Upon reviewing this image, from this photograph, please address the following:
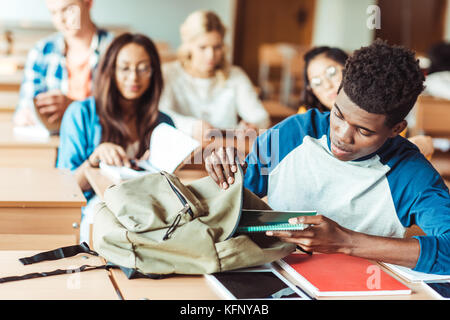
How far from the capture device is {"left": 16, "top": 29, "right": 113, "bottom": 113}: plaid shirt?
10.5 ft

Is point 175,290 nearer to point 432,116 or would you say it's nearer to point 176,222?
point 176,222

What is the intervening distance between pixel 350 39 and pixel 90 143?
5792 mm

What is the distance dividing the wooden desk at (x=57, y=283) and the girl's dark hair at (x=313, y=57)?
1515mm

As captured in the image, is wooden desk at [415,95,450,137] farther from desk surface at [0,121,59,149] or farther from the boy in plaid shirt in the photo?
desk surface at [0,121,59,149]

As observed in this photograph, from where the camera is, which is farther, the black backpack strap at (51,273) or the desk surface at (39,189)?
the desk surface at (39,189)

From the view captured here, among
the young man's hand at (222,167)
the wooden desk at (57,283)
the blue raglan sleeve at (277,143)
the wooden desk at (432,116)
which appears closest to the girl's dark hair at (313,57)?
the blue raglan sleeve at (277,143)

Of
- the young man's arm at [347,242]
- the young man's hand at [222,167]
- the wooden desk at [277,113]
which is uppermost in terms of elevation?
the young man's hand at [222,167]

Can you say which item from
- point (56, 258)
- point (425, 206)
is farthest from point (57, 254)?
point (425, 206)

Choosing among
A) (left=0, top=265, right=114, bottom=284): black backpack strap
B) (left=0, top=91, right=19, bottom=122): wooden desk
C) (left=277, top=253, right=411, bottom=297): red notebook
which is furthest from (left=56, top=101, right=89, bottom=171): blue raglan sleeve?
(left=277, top=253, right=411, bottom=297): red notebook

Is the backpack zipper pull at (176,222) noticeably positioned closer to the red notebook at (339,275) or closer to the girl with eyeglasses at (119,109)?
the red notebook at (339,275)

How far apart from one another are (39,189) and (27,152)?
29.3 inches

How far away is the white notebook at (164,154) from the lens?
6.73ft

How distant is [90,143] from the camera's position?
2502 mm

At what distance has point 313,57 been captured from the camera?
102 inches
